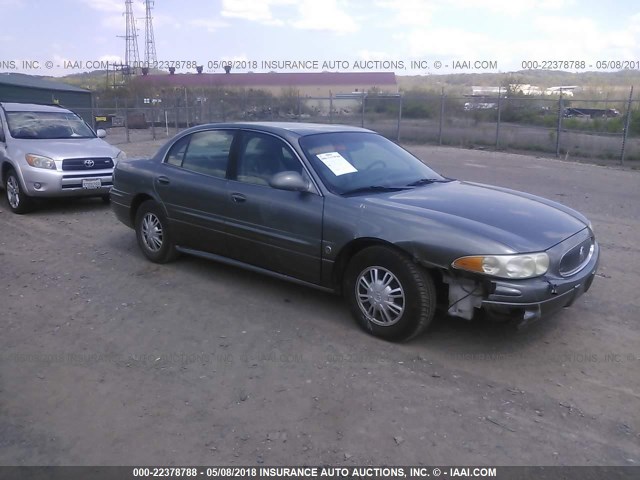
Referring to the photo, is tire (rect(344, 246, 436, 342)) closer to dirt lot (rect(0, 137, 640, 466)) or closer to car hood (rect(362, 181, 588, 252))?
dirt lot (rect(0, 137, 640, 466))

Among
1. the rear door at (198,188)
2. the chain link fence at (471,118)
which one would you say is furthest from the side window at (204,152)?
the chain link fence at (471,118)

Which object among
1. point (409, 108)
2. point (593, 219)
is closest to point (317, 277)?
point (593, 219)

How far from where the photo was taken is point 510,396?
11.8ft

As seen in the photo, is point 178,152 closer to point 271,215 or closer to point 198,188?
point 198,188

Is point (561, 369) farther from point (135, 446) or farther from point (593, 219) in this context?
point (593, 219)

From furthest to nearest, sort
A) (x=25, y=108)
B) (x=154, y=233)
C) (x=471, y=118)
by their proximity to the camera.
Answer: (x=471, y=118) < (x=25, y=108) < (x=154, y=233)

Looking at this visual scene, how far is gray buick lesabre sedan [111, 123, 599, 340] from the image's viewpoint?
3934 mm

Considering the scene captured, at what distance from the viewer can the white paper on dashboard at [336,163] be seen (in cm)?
486

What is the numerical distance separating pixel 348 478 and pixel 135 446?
3.75 ft

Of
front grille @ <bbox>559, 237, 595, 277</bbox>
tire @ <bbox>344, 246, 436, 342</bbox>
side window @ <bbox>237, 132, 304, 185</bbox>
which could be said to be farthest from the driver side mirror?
front grille @ <bbox>559, 237, 595, 277</bbox>

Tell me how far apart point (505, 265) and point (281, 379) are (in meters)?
1.64

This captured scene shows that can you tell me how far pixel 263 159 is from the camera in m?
5.17

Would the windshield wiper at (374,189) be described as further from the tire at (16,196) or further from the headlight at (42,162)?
the tire at (16,196)

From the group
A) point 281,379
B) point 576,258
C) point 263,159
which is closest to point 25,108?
point 263,159
